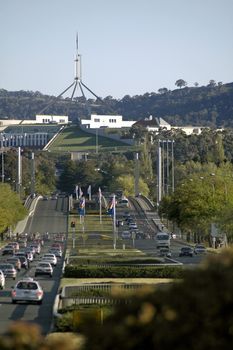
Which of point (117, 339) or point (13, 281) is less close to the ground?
point (117, 339)

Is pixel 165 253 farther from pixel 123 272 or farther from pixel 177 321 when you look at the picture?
pixel 177 321

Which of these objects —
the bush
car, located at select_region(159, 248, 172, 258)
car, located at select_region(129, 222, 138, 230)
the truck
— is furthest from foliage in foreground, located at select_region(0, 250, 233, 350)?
car, located at select_region(129, 222, 138, 230)

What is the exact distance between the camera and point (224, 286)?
8.20 meters

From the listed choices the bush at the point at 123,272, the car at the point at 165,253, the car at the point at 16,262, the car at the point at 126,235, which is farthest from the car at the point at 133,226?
the bush at the point at 123,272

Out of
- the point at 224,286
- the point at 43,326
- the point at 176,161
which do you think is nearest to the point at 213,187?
the point at 43,326

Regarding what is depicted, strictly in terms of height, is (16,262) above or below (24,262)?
above

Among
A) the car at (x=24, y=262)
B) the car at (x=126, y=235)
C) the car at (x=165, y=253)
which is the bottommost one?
the car at (x=126, y=235)

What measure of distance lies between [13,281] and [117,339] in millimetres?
39366

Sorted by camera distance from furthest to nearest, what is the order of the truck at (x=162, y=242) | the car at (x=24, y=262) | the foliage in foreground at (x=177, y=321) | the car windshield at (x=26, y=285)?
the truck at (x=162, y=242), the car at (x=24, y=262), the car windshield at (x=26, y=285), the foliage in foreground at (x=177, y=321)

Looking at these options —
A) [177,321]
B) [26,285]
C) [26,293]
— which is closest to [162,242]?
[26,285]

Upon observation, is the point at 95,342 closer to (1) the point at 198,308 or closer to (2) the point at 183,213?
(1) the point at 198,308

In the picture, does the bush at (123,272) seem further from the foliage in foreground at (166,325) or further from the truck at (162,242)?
the foliage in foreground at (166,325)

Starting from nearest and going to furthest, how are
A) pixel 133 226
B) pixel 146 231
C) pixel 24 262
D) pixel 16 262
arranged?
1. pixel 16 262
2. pixel 24 262
3. pixel 146 231
4. pixel 133 226

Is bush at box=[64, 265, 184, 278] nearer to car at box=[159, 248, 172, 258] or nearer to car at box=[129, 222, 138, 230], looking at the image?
car at box=[159, 248, 172, 258]
